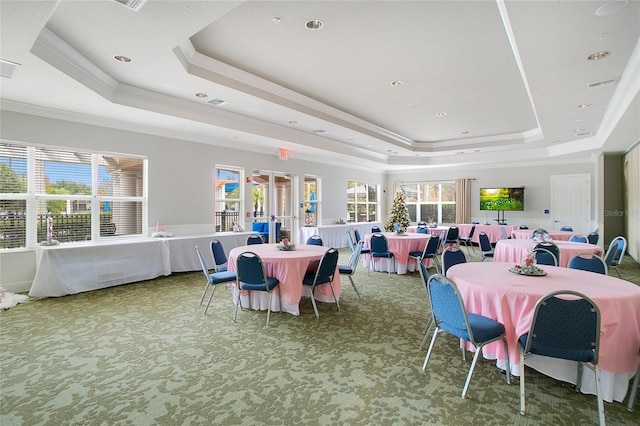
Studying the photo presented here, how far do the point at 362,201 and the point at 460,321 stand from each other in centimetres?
1103

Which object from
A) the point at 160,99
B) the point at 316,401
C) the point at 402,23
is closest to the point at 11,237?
the point at 160,99

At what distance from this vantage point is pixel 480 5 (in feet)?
10.8

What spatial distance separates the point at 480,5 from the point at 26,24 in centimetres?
416

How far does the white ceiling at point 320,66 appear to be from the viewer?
3113 millimetres

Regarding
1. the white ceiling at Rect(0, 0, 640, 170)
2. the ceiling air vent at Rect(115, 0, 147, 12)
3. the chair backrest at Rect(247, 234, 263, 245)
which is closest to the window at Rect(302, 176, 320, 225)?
the white ceiling at Rect(0, 0, 640, 170)

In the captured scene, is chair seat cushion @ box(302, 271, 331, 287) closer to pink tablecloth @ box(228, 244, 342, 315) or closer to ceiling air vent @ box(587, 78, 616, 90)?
pink tablecloth @ box(228, 244, 342, 315)

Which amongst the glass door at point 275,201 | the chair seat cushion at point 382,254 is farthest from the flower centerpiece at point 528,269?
the glass door at point 275,201

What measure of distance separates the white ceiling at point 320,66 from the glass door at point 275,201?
1701 millimetres

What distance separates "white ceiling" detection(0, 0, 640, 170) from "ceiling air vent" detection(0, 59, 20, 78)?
74 mm

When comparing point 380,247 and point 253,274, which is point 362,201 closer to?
point 380,247

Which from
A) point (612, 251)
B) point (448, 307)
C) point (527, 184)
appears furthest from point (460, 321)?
point (527, 184)

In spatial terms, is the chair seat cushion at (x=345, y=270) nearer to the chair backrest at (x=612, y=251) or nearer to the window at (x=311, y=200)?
the chair backrest at (x=612, y=251)

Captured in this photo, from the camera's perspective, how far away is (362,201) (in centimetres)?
1349

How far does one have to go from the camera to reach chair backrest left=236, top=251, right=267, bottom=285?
3.91 metres
